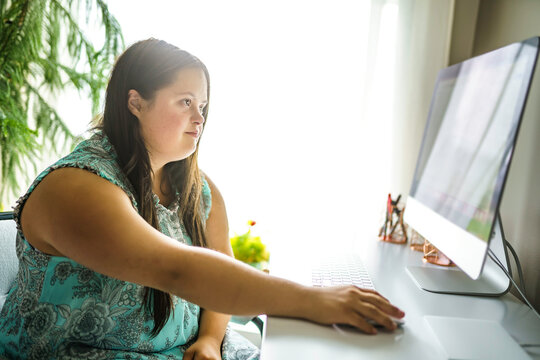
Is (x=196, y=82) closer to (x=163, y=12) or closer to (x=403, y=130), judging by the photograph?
(x=403, y=130)

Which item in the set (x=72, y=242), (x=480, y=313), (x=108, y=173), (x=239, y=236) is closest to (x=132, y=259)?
(x=72, y=242)

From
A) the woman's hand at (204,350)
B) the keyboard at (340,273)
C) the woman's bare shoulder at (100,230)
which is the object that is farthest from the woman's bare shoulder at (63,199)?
the keyboard at (340,273)

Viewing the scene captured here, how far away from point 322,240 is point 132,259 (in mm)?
A: 872

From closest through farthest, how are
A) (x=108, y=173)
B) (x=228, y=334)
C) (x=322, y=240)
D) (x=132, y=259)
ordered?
1. (x=132, y=259)
2. (x=108, y=173)
3. (x=228, y=334)
4. (x=322, y=240)

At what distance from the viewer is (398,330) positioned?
0.79m

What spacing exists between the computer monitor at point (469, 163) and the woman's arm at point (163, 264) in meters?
0.28

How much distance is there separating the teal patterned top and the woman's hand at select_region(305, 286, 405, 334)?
1.25 feet

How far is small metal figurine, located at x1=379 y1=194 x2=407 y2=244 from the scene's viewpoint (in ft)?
5.06

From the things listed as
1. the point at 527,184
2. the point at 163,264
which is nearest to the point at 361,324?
the point at 163,264

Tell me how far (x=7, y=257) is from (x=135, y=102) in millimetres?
514

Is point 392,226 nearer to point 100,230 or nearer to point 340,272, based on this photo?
point 340,272

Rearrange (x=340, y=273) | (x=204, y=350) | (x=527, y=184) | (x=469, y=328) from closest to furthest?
1. (x=469, y=328)
2. (x=204, y=350)
3. (x=340, y=273)
4. (x=527, y=184)

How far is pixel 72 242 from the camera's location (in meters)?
0.73

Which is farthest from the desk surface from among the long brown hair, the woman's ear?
the woman's ear
